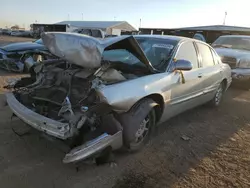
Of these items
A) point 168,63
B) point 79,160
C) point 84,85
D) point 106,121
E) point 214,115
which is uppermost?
point 168,63

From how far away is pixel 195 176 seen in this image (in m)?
3.17

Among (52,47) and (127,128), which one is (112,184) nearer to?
(127,128)

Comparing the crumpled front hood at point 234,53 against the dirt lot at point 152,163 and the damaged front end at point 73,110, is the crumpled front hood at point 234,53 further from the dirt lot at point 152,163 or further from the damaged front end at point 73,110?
the damaged front end at point 73,110

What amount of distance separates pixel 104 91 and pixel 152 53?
1679mm

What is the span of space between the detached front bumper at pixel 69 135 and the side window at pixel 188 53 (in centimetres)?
200

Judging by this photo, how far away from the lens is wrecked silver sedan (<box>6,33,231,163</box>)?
2877mm

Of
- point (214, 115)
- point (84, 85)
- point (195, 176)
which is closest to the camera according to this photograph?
point (195, 176)

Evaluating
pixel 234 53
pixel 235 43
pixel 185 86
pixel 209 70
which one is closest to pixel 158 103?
pixel 185 86

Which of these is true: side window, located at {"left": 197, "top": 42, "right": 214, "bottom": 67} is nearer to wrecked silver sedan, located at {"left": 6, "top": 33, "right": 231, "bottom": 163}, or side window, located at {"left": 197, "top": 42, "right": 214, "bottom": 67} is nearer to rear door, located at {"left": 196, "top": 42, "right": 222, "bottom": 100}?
rear door, located at {"left": 196, "top": 42, "right": 222, "bottom": 100}

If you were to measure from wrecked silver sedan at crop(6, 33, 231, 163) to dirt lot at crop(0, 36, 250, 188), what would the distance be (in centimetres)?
36

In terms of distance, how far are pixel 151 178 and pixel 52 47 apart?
2.32 m

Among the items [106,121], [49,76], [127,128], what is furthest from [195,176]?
[49,76]

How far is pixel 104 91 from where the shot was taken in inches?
114

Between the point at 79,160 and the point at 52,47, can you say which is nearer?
the point at 79,160
